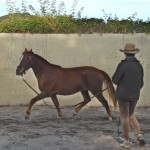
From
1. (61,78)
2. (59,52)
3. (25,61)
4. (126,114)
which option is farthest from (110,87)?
(126,114)

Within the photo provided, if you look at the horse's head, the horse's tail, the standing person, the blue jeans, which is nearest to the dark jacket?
the standing person

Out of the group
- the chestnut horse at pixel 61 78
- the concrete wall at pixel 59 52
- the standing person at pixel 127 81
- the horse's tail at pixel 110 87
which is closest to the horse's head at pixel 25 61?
the chestnut horse at pixel 61 78

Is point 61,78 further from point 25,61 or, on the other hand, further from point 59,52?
point 59,52

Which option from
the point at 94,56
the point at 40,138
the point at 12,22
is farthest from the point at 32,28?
the point at 40,138

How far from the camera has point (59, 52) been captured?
1367cm

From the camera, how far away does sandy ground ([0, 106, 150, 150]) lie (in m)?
8.22

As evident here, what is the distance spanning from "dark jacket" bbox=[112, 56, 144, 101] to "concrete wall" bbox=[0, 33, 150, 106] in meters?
5.85

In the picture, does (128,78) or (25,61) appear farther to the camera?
(25,61)

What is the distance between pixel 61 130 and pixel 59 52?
4395 mm

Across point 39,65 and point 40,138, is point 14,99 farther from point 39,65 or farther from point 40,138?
point 40,138

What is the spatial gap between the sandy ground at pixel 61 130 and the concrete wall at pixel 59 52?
92cm

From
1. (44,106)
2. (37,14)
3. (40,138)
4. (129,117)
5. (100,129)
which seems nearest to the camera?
(129,117)

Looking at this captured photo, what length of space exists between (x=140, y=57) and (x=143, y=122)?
11.0 feet

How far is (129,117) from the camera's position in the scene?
26.6 feet
